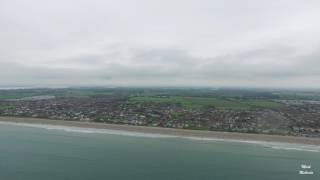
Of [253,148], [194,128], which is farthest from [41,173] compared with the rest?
[194,128]

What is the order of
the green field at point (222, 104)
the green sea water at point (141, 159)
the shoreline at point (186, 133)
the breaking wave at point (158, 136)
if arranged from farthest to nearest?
the green field at point (222, 104)
the shoreline at point (186, 133)
the breaking wave at point (158, 136)
the green sea water at point (141, 159)

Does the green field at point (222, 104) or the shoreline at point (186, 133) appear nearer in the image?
the shoreline at point (186, 133)

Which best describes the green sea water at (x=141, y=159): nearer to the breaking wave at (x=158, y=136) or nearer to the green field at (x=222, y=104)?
the breaking wave at (x=158, y=136)

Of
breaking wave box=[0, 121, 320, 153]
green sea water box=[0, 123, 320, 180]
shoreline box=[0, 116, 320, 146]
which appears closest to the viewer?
green sea water box=[0, 123, 320, 180]

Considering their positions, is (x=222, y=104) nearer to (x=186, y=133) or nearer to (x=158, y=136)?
(x=186, y=133)

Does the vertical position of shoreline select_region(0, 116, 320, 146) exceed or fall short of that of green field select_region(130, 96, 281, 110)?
it falls short

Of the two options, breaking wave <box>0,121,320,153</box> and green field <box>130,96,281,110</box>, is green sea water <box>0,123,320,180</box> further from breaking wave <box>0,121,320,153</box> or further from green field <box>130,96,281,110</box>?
green field <box>130,96,281,110</box>

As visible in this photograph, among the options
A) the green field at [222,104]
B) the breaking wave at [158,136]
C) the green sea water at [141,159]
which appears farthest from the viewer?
the green field at [222,104]

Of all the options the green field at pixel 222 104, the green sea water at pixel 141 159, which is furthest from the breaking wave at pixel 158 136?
the green field at pixel 222 104

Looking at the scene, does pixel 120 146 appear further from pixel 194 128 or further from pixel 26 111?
pixel 26 111

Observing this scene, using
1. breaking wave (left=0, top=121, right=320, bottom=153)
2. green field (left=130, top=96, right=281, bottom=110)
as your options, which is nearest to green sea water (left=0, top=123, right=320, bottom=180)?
breaking wave (left=0, top=121, right=320, bottom=153)
